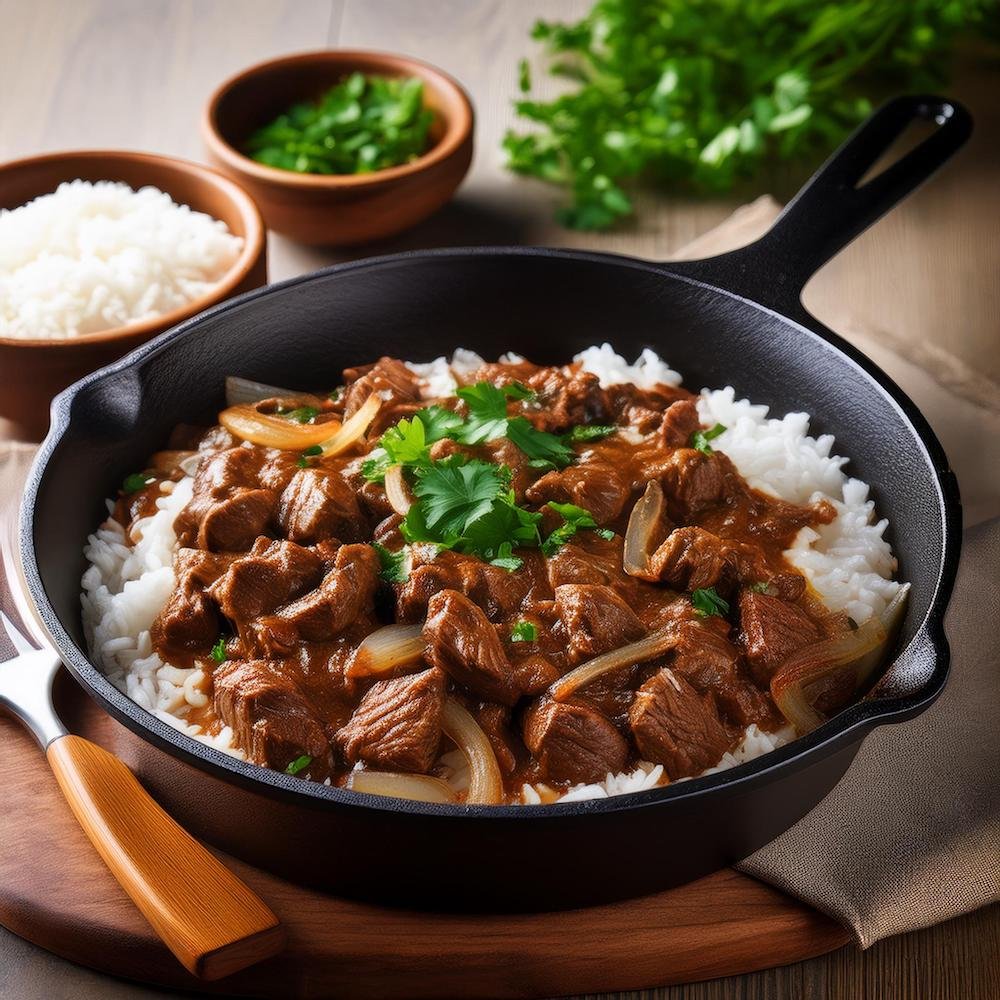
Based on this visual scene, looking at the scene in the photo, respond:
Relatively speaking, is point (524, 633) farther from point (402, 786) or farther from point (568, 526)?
point (402, 786)

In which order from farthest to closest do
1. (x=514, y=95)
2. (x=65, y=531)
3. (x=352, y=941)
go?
(x=514, y=95)
(x=65, y=531)
(x=352, y=941)

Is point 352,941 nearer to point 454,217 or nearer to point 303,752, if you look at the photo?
point 303,752

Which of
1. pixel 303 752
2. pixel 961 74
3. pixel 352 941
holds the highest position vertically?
pixel 961 74

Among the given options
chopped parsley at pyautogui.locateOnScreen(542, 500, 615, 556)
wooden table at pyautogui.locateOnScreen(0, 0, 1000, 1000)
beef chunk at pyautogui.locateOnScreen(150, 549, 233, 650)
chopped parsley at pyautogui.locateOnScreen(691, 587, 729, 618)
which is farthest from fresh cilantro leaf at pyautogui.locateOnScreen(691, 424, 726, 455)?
beef chunk at pyautogui.locateOnScreen(150, 549, 233, 650)

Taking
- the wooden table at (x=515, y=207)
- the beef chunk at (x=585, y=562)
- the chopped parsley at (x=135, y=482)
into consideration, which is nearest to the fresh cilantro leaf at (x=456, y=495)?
the beef chunk at (x=585, y=562)

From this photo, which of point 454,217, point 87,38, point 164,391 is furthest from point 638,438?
point 87,38

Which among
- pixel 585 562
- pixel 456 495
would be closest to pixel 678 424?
pixel 585 562
